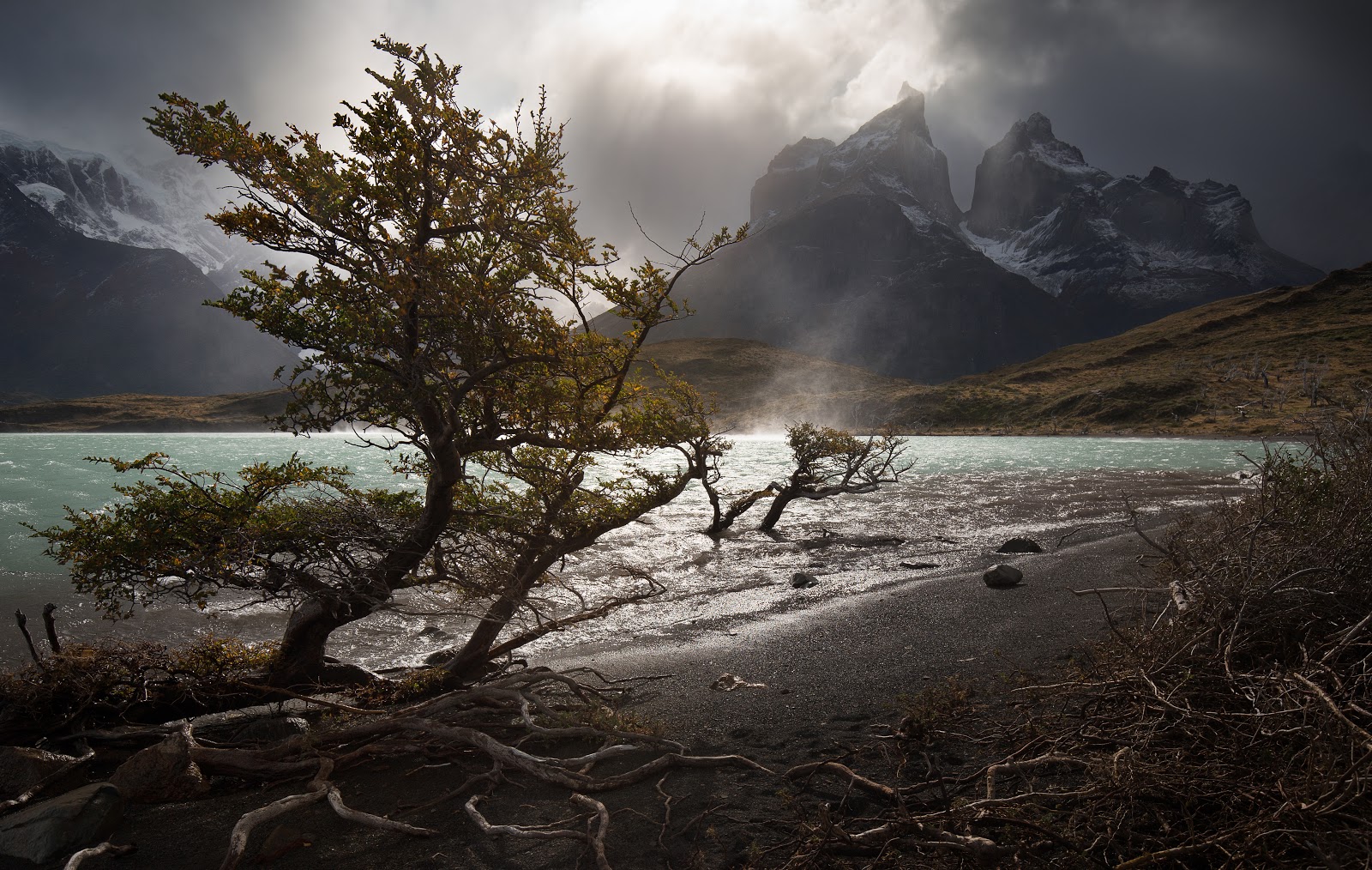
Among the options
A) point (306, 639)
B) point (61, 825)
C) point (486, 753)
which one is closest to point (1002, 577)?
point (486, 753)

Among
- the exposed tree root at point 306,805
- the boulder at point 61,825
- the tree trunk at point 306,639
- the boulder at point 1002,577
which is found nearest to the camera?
the exposed tree root at point 306,805

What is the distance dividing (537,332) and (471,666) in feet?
16.9

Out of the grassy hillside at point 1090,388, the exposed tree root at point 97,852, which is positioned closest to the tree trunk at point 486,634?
the exposed tree root at point 97,852

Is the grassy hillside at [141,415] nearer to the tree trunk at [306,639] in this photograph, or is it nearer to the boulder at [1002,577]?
the tree trunk at [306,639]

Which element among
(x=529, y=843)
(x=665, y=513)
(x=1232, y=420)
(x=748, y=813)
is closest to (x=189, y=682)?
(x=529, y=843)

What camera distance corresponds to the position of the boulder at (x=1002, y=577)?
44.7 ft

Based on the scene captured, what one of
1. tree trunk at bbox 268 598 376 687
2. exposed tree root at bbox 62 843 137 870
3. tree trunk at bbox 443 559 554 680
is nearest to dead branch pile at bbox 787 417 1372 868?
tree trunk at bbox 443 559 554 680

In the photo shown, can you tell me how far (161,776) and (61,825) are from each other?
3.02 feet

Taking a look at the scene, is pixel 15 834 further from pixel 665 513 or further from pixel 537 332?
pixel 665 513

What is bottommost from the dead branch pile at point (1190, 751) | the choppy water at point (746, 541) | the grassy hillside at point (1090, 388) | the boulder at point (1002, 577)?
the choppy water at point (746, 541)

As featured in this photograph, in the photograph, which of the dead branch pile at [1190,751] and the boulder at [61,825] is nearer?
the dead branch pile at [1190,751]

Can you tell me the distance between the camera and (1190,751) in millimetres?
4281

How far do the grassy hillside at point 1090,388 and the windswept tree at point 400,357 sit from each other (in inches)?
3051

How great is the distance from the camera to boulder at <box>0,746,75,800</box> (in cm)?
616
